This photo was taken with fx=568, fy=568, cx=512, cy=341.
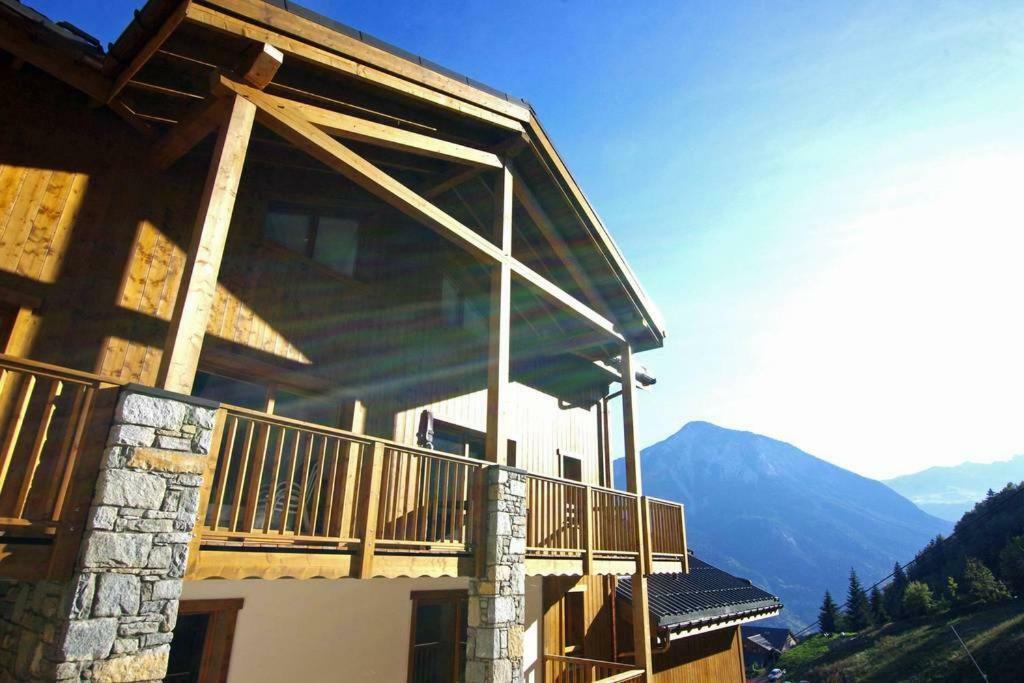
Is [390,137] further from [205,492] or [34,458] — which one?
[34,458]

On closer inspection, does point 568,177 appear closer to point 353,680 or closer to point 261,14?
point 261,14

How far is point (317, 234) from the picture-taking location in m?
8.56

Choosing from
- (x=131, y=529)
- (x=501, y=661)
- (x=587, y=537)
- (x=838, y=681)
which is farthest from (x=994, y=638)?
(x=131, y=529)

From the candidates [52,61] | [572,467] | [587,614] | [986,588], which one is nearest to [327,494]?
[52,61]

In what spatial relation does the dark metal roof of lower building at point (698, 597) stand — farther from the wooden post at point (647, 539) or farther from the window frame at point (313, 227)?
the window frame at point (313, 227)

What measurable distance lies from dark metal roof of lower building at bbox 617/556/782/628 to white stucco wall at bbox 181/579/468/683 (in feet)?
15.1

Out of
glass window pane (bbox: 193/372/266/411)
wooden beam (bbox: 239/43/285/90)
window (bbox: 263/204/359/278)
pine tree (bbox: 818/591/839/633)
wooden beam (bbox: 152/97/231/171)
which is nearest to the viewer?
wooden beam (bbox: 239/43/285/90)

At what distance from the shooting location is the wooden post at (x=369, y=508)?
5.32 meters

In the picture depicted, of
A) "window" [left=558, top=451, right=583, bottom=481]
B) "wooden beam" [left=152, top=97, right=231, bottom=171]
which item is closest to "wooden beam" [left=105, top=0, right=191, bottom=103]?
"wooden beam" [left=152, top=97, right=231, bottom=171]

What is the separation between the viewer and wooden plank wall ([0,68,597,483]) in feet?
19.2

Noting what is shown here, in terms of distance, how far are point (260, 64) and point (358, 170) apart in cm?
134

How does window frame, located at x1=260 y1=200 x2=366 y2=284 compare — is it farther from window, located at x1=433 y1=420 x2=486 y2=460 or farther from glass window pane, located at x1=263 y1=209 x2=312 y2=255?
window, located at x1=433 y1=420 x2=486 y2=460

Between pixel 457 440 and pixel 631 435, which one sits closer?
pixel 457 440

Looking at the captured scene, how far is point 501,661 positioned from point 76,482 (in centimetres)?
433
